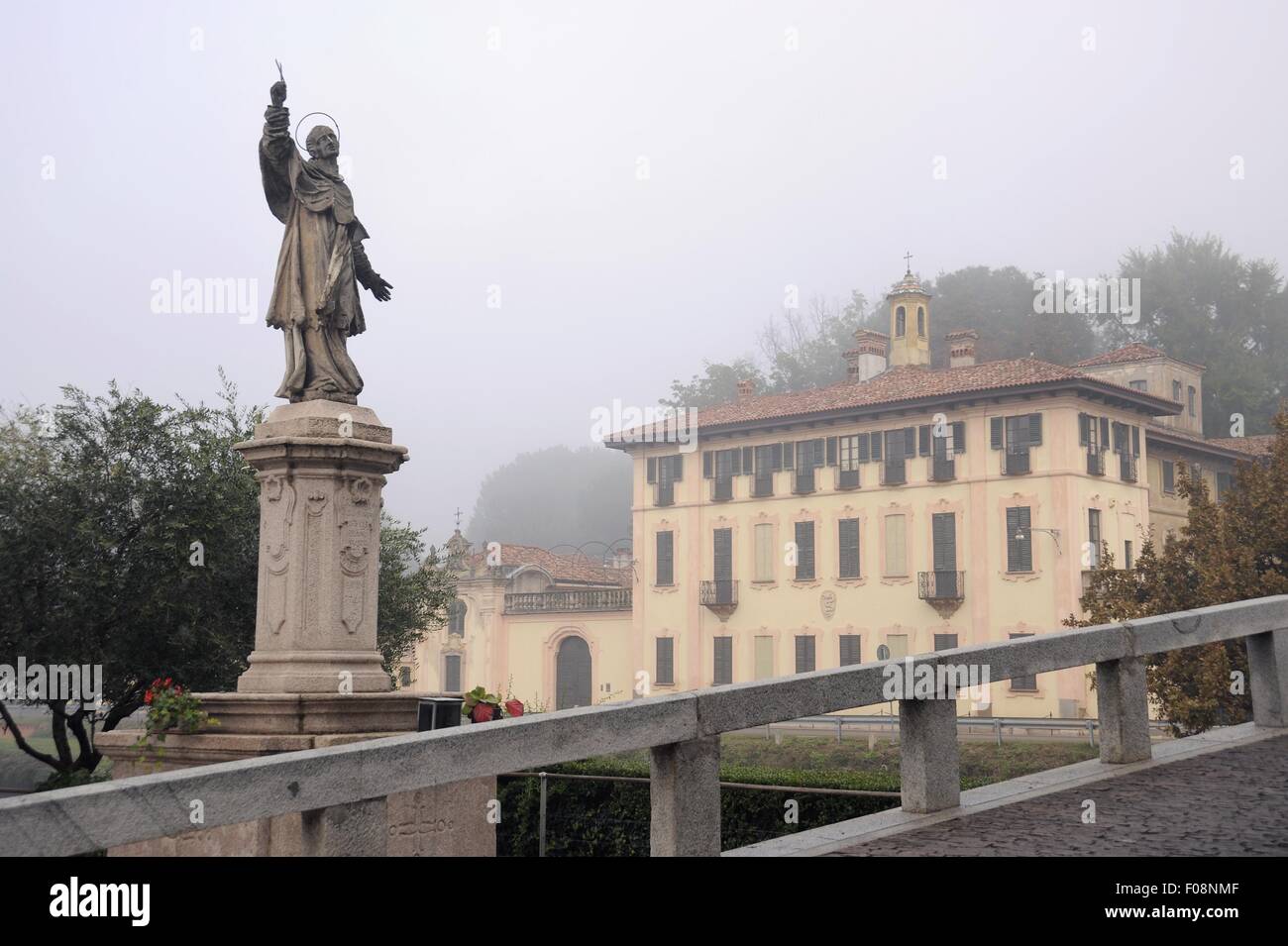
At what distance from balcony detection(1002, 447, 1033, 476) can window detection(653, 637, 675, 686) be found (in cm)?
1425

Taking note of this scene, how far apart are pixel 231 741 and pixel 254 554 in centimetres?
1209

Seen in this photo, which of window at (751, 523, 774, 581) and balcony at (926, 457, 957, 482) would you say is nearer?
balcony at (926, 457, 957, 482)

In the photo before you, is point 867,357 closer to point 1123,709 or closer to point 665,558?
point 665,558

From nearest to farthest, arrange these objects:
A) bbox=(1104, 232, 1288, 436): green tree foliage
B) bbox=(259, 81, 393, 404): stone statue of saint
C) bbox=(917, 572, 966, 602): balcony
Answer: bbox=(259, 81, 393, 404): stone statue of saint < bbox=(917, 572, 966, 602): balcony < bbox=(1104, 232, 1288, 436): green tree foliage

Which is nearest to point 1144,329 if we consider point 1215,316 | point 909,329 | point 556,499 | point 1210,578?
point 1215,316

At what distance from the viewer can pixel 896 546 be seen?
46.4 metres

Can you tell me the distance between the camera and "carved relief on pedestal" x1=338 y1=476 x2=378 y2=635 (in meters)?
10.8

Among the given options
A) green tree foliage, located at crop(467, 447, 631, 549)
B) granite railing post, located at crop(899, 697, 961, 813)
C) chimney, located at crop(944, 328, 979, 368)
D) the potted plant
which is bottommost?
granite railing post, located at crop(899, 697, 961, 813)

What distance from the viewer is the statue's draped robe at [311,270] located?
11320mm

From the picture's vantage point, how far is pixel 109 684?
21219 millimetres

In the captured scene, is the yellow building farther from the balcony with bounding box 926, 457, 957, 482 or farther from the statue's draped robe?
the statue's draped robe

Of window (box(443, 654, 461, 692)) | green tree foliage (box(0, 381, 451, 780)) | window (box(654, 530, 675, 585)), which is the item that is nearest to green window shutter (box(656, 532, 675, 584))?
window (box(654, 530, 675, 585))

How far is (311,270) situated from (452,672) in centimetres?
4669
